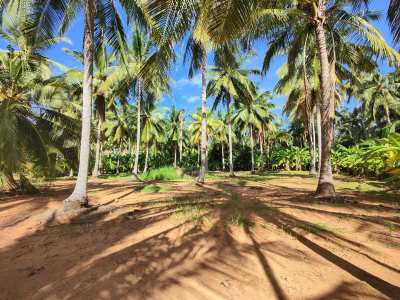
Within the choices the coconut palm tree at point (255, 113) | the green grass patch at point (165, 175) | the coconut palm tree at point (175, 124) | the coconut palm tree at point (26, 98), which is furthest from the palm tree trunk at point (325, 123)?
the coconut palm tree at point (175, 124)

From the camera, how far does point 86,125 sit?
8766mm

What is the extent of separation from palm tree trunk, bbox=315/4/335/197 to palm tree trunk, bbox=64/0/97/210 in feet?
21.2

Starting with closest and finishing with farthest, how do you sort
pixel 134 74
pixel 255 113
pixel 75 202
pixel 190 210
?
pixel 190 210
pixel 75 202
pixel 134 74
pixel 255 113

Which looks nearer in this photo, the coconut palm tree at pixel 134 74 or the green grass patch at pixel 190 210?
the green grass patch at pixel 190 210

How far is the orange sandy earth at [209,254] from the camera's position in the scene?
373 centimetres

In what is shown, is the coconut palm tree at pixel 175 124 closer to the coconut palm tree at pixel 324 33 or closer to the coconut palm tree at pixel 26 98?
the coconut palm tree at pixel 26 98

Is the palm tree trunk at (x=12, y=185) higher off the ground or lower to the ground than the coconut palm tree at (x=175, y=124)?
lower

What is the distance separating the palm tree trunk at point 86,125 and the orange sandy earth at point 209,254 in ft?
2.49

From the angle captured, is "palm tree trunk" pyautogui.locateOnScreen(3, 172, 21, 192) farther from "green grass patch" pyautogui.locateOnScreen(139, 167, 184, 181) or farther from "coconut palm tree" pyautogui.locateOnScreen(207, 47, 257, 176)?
"coconut palm tree" pyautogui.locateOnScreen(207, 47, 257, 176)

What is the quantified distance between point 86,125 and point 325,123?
21.9 ft

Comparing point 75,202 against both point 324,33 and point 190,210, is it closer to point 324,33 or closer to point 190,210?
point 190,210

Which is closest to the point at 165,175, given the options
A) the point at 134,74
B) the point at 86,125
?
the point at 134,74

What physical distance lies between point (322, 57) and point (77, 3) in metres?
7.42

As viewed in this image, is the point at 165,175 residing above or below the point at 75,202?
above
